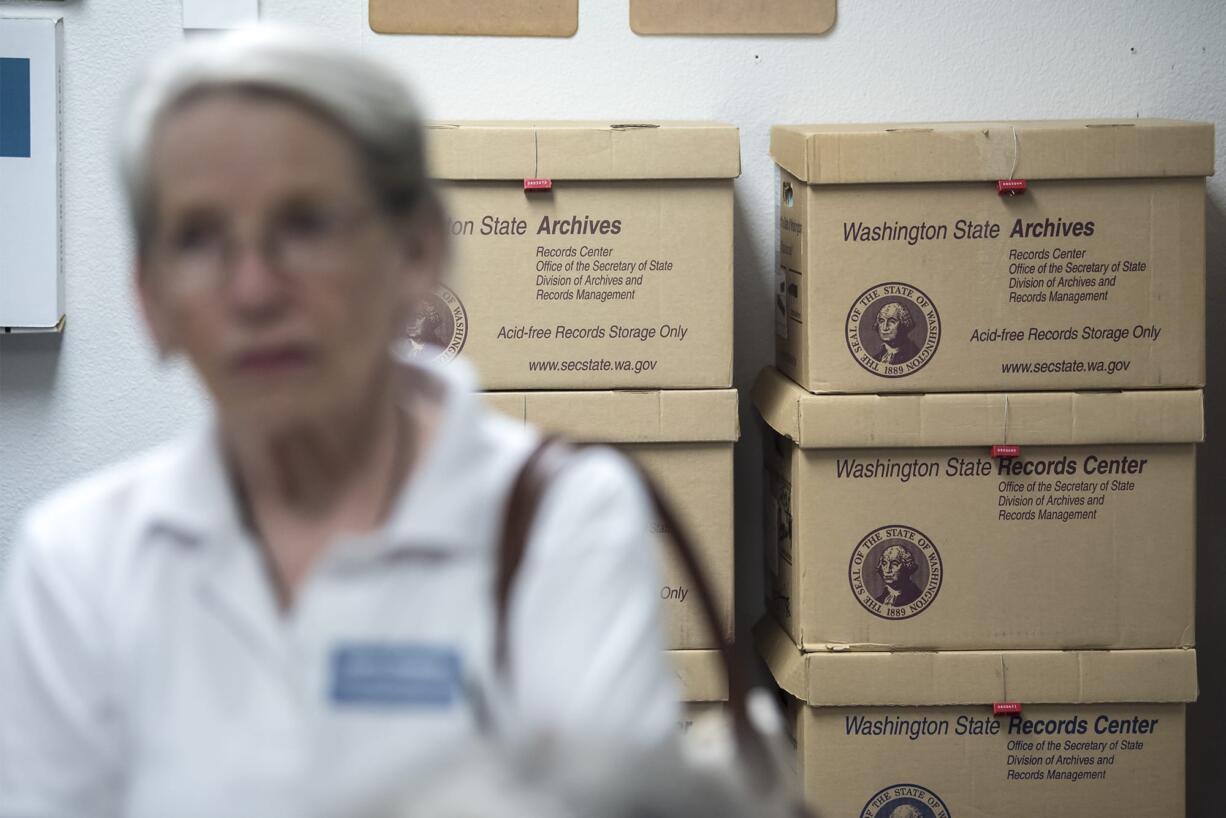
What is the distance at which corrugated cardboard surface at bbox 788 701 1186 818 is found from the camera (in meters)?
2.05

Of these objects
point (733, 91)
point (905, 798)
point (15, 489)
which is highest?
point (733, 91)

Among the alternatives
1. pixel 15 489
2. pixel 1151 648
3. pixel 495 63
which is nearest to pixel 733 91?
pixel 495 63

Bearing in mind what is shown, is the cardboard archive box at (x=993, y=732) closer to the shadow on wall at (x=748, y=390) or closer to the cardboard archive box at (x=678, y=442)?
the cardboard archive box at (x=678, y=442)

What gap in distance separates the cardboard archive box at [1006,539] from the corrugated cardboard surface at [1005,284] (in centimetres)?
5

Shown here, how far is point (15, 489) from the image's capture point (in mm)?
2303

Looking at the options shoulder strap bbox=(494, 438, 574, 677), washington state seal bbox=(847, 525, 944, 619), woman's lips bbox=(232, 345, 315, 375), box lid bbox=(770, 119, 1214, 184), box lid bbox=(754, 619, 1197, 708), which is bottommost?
box lid bbox=(754, 619, 1197, 708)

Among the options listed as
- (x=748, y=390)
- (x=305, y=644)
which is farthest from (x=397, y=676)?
(x=748, y=390)

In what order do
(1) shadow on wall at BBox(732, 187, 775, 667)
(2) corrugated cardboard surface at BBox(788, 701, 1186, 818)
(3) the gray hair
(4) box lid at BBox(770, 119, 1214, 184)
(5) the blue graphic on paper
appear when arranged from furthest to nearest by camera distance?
(1) shadow on wall at BBox(732, 187, 775, 667) → (5) the blue graphic on paper → (2) corrugated cardboard surface at BBox(788, 701, 1186, 818) → (4) box lid at BBox(770, 119, 1214, 184) → (3) the gray hair

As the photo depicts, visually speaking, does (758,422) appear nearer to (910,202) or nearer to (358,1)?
(910,202)

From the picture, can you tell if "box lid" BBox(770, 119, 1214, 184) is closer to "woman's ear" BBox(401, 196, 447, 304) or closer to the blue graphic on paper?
the blue graphic on paper

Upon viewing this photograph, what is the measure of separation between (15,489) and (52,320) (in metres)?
0.28

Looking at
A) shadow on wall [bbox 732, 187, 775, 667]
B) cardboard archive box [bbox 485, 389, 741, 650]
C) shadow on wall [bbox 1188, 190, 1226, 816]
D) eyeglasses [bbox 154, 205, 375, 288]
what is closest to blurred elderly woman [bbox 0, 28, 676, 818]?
eyeglasses [bbox 154, 205, 375, 288]

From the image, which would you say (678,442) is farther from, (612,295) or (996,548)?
(996,548)

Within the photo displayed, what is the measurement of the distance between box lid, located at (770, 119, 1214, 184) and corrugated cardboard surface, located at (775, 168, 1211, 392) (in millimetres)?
11
